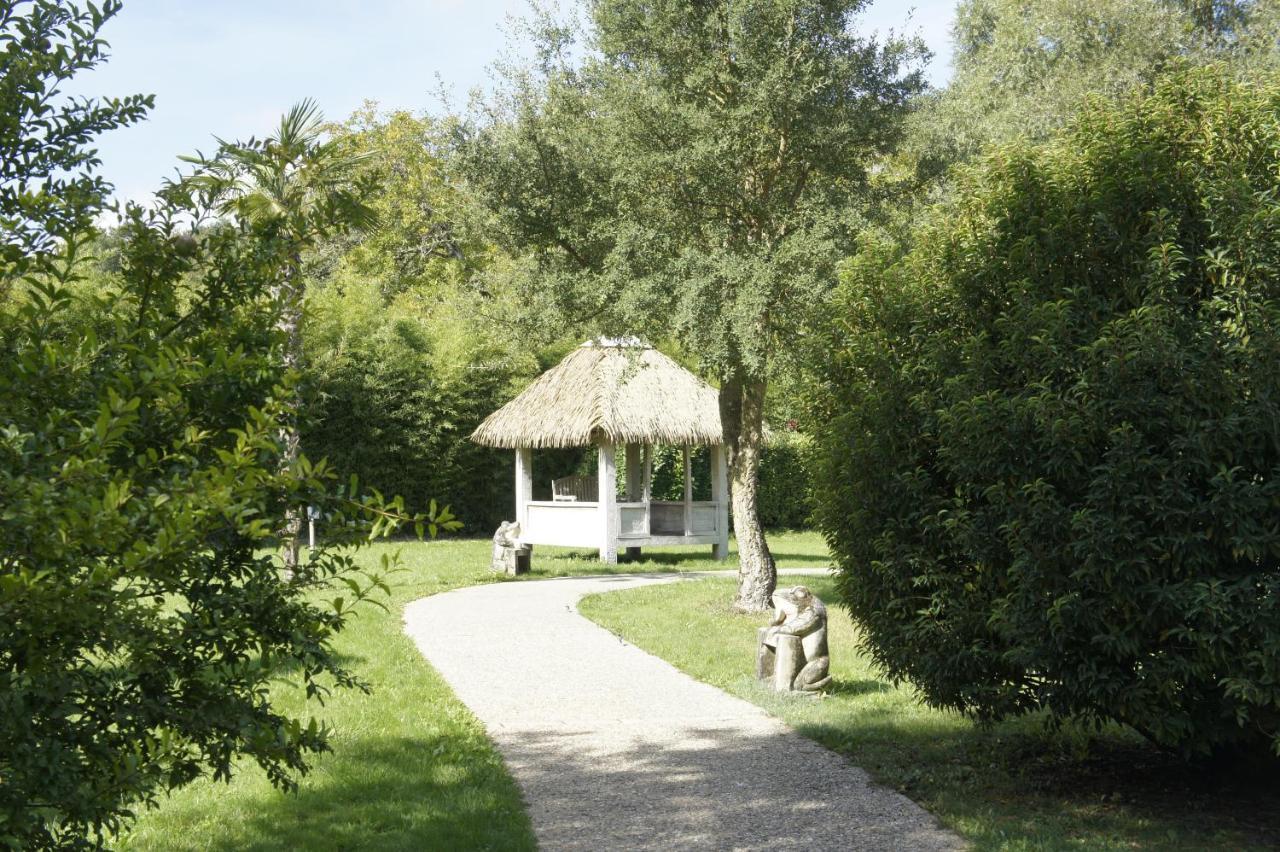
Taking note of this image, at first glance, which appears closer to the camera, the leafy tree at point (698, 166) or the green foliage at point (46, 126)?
the green foliage at point (46, 126)

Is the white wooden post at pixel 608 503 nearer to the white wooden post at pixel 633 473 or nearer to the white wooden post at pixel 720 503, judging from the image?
the white wooden post at pixel 720 503

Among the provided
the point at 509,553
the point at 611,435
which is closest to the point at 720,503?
the point at 611,435

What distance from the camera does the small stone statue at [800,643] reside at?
10328 millimetres

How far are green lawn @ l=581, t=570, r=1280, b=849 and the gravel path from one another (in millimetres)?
263

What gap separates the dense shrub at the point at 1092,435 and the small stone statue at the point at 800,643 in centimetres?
263

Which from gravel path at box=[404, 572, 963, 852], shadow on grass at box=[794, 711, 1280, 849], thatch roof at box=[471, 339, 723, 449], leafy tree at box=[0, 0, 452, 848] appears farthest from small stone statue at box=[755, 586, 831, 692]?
thatch roof at box=[471, 339, 723, 449]

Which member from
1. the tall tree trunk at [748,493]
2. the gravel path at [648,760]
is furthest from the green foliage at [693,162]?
the gravel path at [648,760]

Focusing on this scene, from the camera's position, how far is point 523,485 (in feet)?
83.3

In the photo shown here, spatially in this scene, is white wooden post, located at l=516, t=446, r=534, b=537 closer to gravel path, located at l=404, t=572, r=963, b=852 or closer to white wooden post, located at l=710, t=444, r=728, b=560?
white wooden post, located at l=710, t=444, r=728, b=560

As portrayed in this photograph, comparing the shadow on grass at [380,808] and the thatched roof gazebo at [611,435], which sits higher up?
the thatched roof gazebo at [611,435]

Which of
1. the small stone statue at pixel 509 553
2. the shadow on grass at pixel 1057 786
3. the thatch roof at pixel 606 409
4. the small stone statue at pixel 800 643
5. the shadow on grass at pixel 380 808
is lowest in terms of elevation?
the shadow on grass at pixel 1057 786

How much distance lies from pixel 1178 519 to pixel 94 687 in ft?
16.2

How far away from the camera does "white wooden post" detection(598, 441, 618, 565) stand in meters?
23.6

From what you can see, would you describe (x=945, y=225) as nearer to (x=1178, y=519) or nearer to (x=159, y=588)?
(x=1178, y=519)
